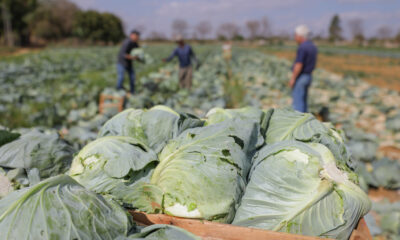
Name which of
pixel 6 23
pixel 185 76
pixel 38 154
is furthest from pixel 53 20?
pixel 38 154

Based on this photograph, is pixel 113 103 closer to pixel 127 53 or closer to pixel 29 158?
pixel 127 53

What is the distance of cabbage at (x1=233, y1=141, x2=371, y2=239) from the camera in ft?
5.78

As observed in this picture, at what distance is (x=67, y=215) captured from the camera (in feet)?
4.81

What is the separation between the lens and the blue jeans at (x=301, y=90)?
21.7 ft

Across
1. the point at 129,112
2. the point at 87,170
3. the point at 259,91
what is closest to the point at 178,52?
the point at 259,91

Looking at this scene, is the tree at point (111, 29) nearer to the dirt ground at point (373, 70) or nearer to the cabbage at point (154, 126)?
the dirt ground at point (373, 70)

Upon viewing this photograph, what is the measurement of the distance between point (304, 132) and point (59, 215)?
1.82 metres

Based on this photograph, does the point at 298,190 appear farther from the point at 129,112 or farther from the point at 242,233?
the point at 129,112

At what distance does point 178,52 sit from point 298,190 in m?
8.90

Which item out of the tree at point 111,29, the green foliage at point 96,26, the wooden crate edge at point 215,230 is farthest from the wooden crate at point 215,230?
the tree at point 111,29

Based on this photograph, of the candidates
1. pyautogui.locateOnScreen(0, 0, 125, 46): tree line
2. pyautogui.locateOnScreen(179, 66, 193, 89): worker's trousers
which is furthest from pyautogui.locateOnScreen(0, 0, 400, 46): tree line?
pyautogui.locateOnScreen(179, 66, 193, 89): worker's trousers

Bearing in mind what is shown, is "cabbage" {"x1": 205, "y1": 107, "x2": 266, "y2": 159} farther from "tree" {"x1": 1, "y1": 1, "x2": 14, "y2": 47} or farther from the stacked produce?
"tree" {"x1": 1, "y1": 1, "x2": 14, "y2": 47}

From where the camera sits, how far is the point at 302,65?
6367 millimetres

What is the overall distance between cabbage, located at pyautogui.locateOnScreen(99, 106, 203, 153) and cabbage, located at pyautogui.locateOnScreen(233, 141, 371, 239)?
0.78m
